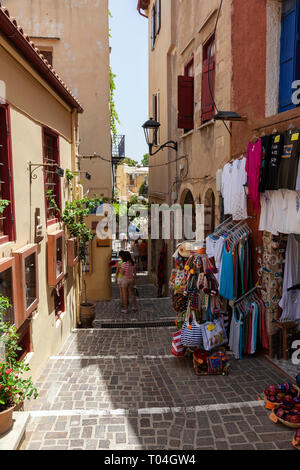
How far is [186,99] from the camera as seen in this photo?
34.1 feet

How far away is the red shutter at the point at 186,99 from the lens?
34.0ft

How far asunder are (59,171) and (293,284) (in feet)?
16.0

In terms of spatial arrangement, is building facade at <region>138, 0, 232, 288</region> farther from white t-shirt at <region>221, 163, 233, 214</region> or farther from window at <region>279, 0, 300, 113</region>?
window at <region>279, 0, 300, 113</region>

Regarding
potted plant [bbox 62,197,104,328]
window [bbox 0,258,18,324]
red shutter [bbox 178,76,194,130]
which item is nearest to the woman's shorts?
potted plant [bbox 62,197,104,328]

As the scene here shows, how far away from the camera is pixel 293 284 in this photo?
6.23 meters

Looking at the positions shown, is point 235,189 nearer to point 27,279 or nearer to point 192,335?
point 192,335

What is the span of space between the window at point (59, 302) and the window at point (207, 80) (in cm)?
581

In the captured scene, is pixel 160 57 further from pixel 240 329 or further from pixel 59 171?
pixel 240 329

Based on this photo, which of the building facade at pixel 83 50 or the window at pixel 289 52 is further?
the building facade at pixel 83 50

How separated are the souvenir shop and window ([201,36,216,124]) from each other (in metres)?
2.65

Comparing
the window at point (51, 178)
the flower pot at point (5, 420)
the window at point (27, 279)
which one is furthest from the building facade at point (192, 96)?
the flower pot at point (5, 420)

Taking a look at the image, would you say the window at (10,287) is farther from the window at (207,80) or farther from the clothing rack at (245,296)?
the window at (207,80)

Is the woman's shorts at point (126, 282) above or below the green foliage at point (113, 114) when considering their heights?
below

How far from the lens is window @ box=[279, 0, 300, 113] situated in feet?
19.4
